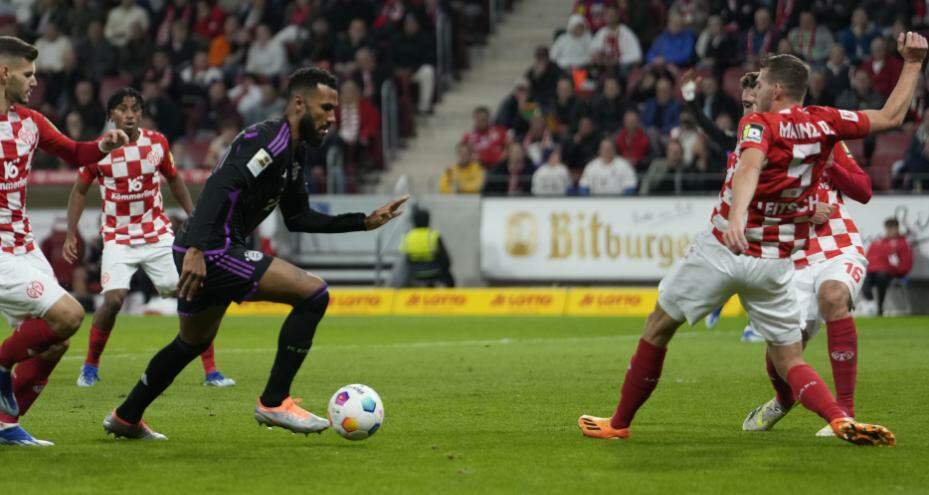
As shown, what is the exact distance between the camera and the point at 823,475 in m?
7.03

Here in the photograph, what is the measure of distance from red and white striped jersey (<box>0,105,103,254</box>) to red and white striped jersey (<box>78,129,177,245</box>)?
4110mm

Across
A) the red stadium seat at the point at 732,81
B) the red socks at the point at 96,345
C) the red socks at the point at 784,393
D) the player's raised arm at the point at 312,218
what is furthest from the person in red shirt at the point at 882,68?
the player's raised arm at the point at 312,218

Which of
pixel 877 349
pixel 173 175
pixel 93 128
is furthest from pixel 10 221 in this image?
pixel 93 128

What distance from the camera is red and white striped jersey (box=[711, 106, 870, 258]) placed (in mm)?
7824

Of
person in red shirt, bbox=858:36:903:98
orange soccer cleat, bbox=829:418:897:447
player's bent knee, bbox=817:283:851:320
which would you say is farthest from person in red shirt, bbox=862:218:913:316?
orange soccer cleat, bbox=829:418:897:447

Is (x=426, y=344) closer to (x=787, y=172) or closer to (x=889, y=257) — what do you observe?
(x=889, y=257)

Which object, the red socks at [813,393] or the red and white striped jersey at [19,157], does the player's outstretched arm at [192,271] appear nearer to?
the red and white striped jersey at [19,157]

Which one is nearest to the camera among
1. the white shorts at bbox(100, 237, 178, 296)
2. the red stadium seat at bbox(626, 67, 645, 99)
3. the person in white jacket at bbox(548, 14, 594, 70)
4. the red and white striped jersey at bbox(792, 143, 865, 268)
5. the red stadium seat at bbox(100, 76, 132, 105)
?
the red and white striped jersey at bbox(792, 143, 865, 268)

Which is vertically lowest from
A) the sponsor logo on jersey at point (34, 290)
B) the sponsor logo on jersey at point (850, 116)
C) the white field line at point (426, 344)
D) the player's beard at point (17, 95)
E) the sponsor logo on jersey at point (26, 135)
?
the white field line at point (426, 344)

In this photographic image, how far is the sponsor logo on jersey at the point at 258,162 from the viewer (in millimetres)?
7902

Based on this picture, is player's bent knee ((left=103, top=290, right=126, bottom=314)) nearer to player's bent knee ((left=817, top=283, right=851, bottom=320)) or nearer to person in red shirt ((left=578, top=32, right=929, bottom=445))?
person in red shirt ((left=578, top=32, right=929, bottom=445))

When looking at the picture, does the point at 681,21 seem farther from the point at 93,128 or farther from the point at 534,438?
the point at 534,438

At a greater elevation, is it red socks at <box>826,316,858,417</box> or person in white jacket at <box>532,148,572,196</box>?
red socks at <box>826,316,858,417</box>

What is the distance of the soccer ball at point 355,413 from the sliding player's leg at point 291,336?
90 mm
